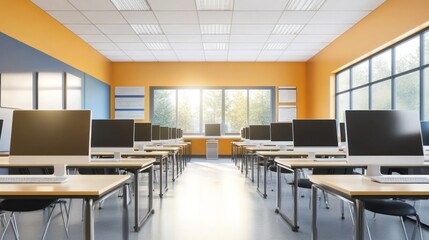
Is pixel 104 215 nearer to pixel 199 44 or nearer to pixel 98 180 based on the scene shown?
pixel 98 180

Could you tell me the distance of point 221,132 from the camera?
434 inches

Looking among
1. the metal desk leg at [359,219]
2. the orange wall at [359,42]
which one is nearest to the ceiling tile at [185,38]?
the orange wall at [359,42]

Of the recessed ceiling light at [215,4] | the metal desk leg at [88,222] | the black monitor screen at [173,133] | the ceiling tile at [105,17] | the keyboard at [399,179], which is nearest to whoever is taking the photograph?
the metal desk leg at [88,222]

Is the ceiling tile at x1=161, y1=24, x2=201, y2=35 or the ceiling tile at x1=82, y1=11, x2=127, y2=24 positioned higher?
the ceiling tile at x1=161, y1=24, x2=201, y2=35

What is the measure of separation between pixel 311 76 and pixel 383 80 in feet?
13.2

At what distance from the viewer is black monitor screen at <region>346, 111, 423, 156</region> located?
218cm

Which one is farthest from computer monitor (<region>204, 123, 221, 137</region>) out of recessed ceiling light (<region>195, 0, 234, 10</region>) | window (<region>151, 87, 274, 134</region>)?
recessed ceiling light (<region>195, 0, 234, 10</region>)

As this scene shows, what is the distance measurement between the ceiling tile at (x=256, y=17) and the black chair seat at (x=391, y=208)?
15.2 ft

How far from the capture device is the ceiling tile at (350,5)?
5.66 meters

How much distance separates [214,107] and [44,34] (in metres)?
6.02

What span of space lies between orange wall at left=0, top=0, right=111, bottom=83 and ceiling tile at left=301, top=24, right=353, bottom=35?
5.36m

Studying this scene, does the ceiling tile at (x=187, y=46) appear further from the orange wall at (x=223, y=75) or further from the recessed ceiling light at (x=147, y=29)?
the orange wall at (x=223, y=75)

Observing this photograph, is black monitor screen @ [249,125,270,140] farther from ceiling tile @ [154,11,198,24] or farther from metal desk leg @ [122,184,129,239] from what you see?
metal desk leg @ [122,184,129,239]

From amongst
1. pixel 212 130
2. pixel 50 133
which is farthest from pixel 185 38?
pixel 50 133
